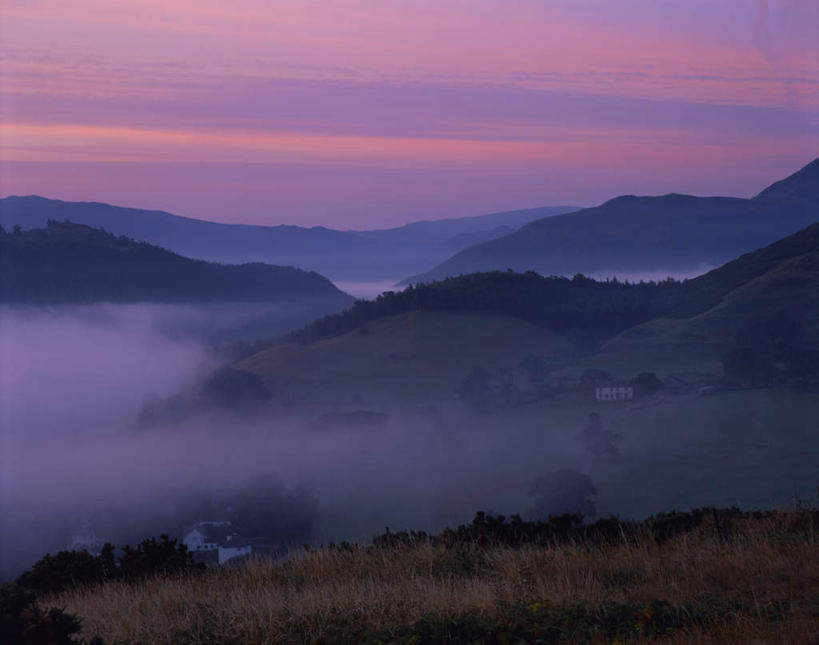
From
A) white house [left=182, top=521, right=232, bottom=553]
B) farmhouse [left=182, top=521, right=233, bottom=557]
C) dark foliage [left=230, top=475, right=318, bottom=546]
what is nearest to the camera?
farmhouse [left=182, top=521, right=233, bottom=557]

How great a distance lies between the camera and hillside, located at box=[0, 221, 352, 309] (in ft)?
590

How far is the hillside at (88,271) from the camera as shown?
590 feet

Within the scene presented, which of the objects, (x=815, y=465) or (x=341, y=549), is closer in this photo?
(x=341, y=549)

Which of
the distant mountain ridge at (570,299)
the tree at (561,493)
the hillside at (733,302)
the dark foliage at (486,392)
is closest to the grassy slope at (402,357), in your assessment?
the distant mountain ridge at (570,299)

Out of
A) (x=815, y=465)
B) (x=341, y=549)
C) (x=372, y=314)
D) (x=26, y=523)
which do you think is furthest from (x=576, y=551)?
(x=372, y=314)

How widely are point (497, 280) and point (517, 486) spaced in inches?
2963

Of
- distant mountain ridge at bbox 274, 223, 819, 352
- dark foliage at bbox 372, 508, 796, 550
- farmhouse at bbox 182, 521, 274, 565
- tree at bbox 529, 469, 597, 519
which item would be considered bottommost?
tree at bbox 529, 469, 597, 519

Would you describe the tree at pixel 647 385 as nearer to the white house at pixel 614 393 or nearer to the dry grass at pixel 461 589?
the white house at pixel 614 393

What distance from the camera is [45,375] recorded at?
6014 inches

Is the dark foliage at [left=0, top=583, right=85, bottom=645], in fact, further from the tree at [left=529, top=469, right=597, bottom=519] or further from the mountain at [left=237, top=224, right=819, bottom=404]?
the mountain at [left=237, top=224, right=819, bottom=404]

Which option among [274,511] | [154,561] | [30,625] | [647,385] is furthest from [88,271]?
[30,625]

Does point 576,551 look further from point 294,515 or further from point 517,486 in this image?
point 517,486

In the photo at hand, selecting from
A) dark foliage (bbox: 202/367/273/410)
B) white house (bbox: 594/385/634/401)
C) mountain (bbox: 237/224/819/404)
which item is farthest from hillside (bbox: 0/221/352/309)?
white house (bbox: 594/385/634/401)

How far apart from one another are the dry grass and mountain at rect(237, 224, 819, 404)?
76.4m
